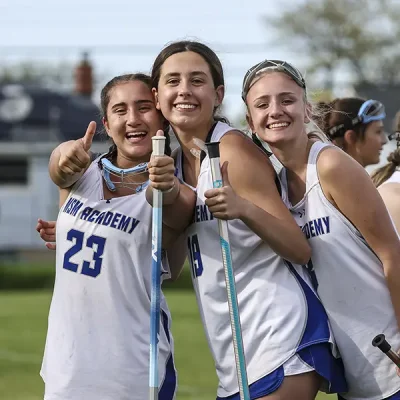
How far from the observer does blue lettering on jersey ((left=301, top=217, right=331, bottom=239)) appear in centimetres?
478

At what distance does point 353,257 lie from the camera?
4.79 m

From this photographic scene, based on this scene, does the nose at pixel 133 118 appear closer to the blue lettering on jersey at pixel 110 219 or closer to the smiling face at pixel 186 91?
the smiling face at pixel 186 91

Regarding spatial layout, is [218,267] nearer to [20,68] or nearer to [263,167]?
[263,167]

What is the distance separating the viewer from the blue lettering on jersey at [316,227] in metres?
4.78

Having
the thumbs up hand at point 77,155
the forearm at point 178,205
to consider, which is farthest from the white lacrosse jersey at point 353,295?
the thumbs up hand at point 77,155

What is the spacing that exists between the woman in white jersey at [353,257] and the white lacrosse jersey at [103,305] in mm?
794

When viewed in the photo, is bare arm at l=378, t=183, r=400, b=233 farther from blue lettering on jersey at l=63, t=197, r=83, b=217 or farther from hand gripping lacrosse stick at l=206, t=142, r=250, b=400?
blue lettering on jersey at l=63, t=197, r=83, b=217

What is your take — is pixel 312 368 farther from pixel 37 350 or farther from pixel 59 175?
pixel 37 350

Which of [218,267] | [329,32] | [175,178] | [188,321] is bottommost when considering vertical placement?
[188,321]

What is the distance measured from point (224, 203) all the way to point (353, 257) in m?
0.62

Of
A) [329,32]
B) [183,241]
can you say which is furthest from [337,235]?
[329,32]

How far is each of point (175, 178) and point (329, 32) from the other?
2023 inches

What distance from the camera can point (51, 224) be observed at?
18.5 ft

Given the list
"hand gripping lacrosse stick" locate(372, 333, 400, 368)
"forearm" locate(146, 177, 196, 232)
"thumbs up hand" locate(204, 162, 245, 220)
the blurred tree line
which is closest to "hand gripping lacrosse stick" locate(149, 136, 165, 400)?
"forearm" locate(146, 177, 196, 232)
